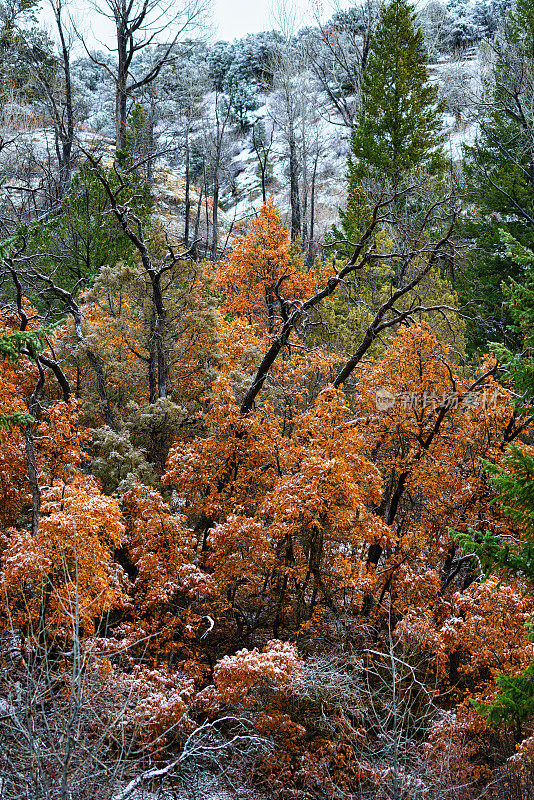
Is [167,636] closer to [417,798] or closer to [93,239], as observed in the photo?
[417,798]

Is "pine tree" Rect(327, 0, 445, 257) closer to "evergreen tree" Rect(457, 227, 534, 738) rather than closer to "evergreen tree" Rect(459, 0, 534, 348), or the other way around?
"evergreen tree" Rect(459, 0, 534, 348)

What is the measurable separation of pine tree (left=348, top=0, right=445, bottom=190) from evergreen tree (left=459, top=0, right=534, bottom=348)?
1751 millimetres

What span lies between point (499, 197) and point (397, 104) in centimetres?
504

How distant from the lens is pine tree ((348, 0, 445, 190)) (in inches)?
824

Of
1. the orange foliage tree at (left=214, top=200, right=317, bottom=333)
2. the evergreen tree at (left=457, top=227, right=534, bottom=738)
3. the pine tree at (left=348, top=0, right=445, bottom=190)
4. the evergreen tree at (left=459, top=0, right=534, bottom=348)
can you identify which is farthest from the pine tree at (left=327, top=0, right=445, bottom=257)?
the evergreen tree at (left=457, top=227, right=534, bottom=738)

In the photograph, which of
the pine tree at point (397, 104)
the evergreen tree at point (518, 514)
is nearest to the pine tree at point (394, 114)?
the pine tree at point (397, 104)

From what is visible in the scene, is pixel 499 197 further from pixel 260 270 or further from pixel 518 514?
pixel 518 514

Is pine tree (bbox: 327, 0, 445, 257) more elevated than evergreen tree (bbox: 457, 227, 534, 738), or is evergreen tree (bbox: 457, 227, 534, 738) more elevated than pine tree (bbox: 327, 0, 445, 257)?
pine tree (bbox: 327, 0, 445, 257)

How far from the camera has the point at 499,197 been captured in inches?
784

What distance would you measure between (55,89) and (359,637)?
1073 inches

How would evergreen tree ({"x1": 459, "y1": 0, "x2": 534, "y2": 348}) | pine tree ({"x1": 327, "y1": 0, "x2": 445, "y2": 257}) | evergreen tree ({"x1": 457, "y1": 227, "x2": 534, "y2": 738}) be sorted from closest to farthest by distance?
1. evergreen tree ({"x1": 457, "y1": 227, "x2": 534, "y2": 738})
2. evergreen tree ({"x1": 459, "y1": 0, "x2": 534, "y2": 348})
3. pine tree ({"x1": 327, "y1": 0, "x2": 445, "y2": 257})

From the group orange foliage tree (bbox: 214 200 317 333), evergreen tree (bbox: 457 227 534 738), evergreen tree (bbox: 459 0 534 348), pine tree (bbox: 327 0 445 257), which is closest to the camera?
evergreen tree (bbox: 457 227 534 738)

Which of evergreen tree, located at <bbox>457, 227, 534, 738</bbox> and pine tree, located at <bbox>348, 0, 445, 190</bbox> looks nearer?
evergreen tree, located at <bbox>457, 227, 534, 738</bbox>

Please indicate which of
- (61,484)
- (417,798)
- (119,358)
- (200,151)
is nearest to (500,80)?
(119,358)
